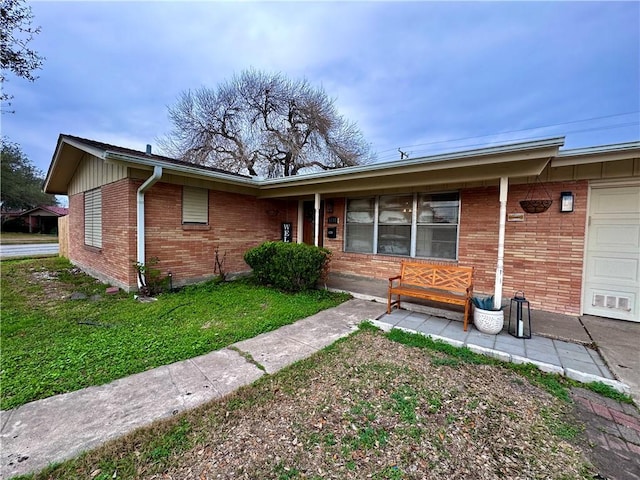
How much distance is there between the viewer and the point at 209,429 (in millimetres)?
2064

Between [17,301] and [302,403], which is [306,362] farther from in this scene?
[17,301]

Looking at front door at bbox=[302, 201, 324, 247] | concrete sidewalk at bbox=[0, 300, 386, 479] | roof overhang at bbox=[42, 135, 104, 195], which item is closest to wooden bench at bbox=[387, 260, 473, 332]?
concrete sidewalk at bbox=[0, 300, 386, 479]

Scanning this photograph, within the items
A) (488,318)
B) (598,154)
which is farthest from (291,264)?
(598,154)

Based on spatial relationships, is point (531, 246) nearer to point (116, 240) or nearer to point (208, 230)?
point (208, 230)

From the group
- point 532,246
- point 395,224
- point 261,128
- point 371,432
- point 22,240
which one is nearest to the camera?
point 371,432

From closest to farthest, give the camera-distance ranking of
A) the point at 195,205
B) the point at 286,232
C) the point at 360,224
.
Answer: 1. the point at 195,205
2. the point at 360,224
3. the point at 286,232

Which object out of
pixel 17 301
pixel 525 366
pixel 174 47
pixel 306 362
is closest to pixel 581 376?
pixel 525 366

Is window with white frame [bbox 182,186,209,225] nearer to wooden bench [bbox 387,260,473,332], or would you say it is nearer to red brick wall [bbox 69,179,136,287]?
red brick wall [bbox 69,179,136,287]

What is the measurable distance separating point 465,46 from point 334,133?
9.37 meters

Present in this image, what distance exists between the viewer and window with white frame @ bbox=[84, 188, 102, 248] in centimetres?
720

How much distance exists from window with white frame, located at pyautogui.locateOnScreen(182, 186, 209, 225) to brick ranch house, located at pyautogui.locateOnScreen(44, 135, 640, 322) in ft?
0.08

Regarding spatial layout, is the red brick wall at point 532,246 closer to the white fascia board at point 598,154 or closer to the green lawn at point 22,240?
the white fascia board at point 598,154

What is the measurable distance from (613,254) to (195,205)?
8406 millimetres

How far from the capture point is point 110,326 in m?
4.09
